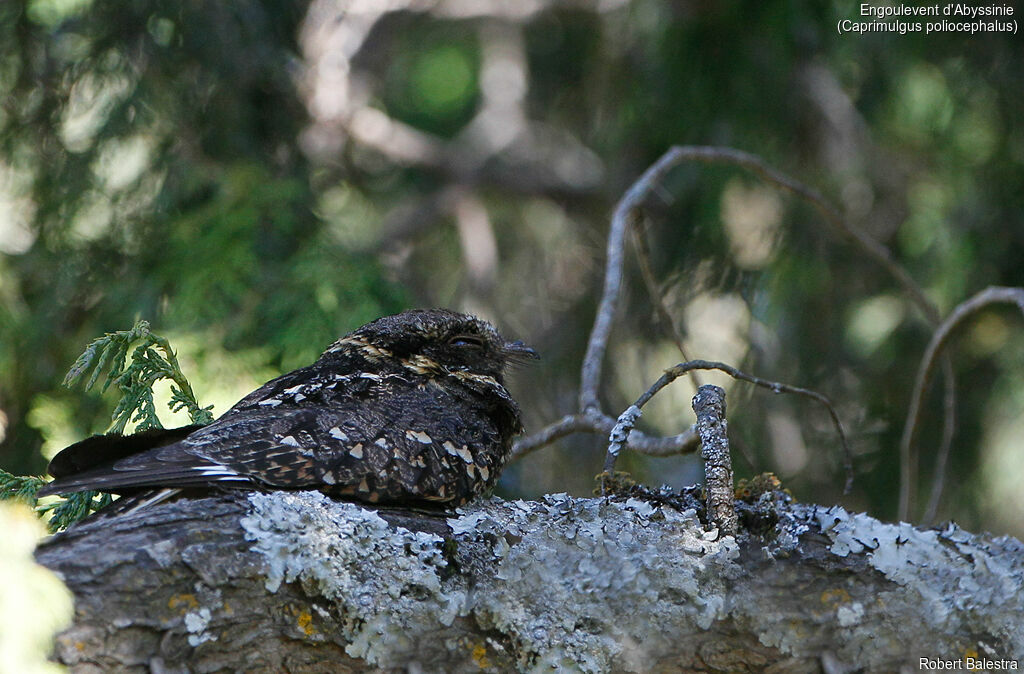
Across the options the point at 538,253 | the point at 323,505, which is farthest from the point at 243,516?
the point at 538,253

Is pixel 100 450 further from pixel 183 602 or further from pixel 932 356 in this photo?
pixel 932 356

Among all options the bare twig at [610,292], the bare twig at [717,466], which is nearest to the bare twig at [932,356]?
the bare twig at [610,292]

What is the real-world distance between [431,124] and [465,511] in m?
5.79

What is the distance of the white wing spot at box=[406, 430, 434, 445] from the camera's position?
2.38 metres

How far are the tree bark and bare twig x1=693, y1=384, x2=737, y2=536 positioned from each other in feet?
0.15

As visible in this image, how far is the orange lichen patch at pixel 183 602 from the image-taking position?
5.37 ft

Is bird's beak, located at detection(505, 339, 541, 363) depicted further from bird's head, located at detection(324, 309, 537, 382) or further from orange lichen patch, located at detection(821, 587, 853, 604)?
orange lichen patch, located at detection(821, 587, 853, 604)

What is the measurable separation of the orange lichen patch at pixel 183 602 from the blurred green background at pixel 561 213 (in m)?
1.66

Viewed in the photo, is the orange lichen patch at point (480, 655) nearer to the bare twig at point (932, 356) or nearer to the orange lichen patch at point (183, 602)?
the orange lichen patch at point (183, 602)

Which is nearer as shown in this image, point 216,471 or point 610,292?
point 216,471
